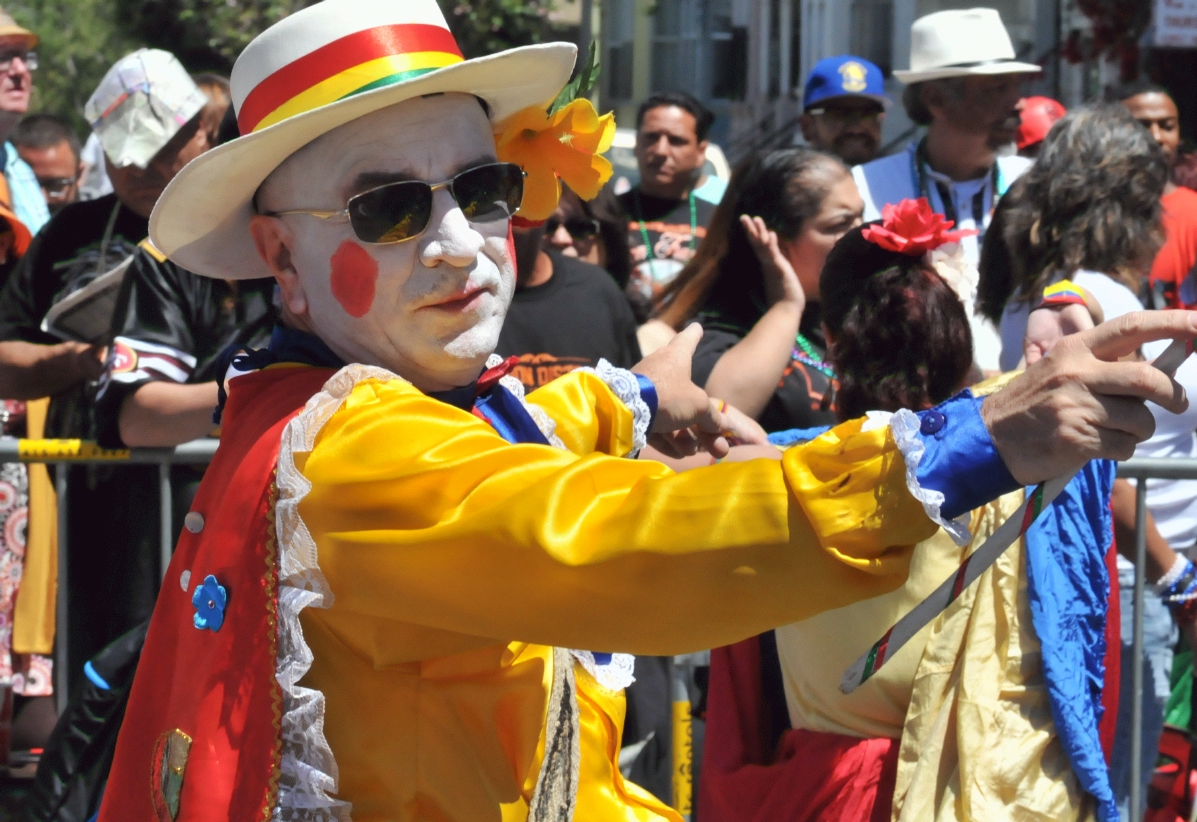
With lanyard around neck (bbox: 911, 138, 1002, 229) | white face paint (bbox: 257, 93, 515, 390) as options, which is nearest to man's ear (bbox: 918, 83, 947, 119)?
lanyard around neck (bbox: 911, 138, 1002, 229)

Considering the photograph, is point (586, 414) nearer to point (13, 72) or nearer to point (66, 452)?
point (66, 452)

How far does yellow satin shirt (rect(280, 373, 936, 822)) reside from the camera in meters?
1.65

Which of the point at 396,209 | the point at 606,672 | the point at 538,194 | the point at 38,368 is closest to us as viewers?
the point at 396,209

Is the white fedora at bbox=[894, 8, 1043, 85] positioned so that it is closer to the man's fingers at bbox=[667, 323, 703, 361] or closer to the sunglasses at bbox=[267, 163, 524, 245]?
the man's fingers at bbox=[667, 323, 703, 361]

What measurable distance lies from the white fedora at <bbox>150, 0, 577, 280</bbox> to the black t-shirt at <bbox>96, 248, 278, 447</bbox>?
1.58 metres

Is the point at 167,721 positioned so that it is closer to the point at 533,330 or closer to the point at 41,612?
the point at 533,330

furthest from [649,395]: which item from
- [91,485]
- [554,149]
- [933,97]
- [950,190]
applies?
[933,97]

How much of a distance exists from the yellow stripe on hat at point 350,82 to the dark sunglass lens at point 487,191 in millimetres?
169

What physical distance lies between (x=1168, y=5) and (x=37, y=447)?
7.93m

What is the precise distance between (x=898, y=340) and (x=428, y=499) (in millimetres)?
1499

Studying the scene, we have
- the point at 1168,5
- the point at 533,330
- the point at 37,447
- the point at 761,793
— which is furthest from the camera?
the point at 1168,5

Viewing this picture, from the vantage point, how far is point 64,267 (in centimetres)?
444

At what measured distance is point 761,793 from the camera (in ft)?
10.2

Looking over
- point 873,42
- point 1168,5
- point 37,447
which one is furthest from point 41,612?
point 873,42
